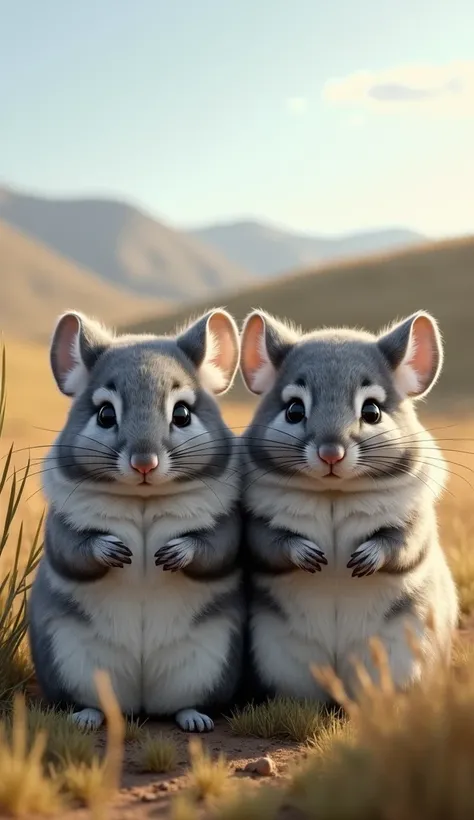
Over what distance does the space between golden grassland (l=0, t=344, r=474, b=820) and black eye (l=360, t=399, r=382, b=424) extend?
1.37m

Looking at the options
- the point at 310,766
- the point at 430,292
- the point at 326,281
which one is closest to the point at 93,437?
the point at 310,766

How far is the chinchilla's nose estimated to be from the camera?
465 centimetres

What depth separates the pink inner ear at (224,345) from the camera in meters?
5.51

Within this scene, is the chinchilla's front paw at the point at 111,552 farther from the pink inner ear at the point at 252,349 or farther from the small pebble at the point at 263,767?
the pink inner ear at the point at 252,349

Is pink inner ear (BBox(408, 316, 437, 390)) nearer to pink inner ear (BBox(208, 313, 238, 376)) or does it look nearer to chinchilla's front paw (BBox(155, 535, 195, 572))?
pink inner ear (BBox(208, 313, 238, 376))

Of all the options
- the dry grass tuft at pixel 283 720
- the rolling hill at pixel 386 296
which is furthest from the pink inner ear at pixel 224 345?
the rolling hill at pixel 386 296

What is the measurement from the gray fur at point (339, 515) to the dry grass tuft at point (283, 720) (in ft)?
0.52

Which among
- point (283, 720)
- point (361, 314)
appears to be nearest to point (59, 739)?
point (283, 720)

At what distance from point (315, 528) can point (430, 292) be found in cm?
3809

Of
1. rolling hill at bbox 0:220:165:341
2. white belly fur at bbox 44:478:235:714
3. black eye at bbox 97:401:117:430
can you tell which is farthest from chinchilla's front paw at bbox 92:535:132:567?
rolling hill at bbox 0:220:165:341

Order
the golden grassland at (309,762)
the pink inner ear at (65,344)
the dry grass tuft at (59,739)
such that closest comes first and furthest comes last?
the golden grassland at (309,762) < the dry grass tuft at (59,739) < the pink inner ear at (65,344)

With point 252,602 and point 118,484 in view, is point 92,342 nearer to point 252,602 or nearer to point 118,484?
point 118,484

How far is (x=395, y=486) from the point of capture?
16.4ft

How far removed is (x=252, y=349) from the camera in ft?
18.2
